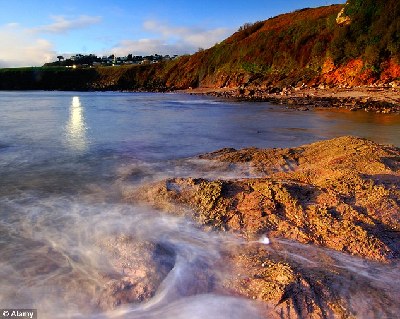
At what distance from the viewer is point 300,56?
35.2 meters

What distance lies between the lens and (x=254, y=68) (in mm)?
39219

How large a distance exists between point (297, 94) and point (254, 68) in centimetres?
1288

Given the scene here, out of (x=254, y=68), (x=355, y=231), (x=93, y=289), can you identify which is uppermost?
(x=254, y=68)

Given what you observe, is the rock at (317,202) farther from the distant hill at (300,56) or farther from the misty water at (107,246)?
the distant hill at (300,56)

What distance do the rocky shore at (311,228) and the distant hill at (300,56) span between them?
963 inches

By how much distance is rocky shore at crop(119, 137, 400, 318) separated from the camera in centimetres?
280

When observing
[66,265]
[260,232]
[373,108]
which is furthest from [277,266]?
[373,108]

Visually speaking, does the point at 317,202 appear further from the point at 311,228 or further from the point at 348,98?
the point at 348,98

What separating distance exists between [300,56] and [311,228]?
34538 mm

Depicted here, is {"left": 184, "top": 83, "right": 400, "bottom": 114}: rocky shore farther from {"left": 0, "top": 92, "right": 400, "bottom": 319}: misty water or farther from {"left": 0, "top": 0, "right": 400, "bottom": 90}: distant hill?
{"left": 0, "top": 92, "right": 400, "bottom": 319}: misty water

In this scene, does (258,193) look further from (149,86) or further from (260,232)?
(149,86)

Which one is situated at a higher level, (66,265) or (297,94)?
(297,94)

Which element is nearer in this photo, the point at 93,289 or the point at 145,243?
the point at 93,289

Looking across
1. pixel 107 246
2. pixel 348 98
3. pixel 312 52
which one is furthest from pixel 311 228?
pixel 312 52
